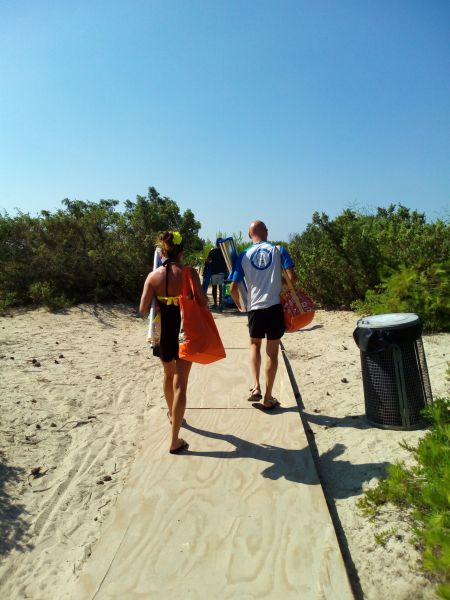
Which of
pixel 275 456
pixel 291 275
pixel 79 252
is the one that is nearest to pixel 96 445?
pixel 275 456

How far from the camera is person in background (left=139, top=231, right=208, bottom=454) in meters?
3.58

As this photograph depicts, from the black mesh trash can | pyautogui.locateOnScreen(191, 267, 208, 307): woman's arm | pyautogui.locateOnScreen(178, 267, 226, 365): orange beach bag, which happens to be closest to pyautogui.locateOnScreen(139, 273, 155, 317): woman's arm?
pyautogui.locateOnScreen(178, 267, 226, 365): orange beach bag

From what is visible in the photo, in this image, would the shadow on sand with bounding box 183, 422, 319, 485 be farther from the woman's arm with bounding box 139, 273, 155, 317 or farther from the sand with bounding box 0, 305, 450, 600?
the woman's arm with bounding box 139, 273, 155, 317

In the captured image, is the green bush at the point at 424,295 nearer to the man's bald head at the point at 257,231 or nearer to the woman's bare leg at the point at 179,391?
the man's bald head at the point at 257,231

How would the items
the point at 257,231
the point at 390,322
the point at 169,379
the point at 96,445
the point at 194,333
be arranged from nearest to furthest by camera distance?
1. the point at 194,333
2. the point at 169,379
3. the point at 390,322
4. the point at 96,445
5. the point at 257,231

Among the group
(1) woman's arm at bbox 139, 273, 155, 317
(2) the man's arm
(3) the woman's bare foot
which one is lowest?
(3) the woman's bare foot

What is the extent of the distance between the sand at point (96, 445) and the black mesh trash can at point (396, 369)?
6.9 inches

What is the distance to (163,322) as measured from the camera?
361cm

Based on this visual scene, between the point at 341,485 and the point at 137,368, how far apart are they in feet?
13.4

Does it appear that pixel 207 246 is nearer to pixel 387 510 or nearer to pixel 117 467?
pixel 117 467

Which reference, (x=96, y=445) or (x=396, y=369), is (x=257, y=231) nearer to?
(x=396, y=369)

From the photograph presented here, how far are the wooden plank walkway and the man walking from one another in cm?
72

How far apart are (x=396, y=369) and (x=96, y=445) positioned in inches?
116

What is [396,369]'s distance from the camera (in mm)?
3852
